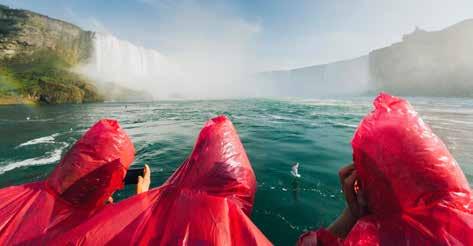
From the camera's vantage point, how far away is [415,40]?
7525cm

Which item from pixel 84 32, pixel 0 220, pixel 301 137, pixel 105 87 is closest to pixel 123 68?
pixel 105 87

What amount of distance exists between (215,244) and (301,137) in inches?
320

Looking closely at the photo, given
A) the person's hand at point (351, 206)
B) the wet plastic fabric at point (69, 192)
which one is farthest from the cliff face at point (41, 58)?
the person's hand at point (351, 206)

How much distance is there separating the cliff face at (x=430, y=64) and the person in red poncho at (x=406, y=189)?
208ft

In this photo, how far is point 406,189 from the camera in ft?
3.92

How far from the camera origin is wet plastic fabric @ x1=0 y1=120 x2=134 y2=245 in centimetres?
160

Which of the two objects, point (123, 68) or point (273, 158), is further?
point (123, 68)

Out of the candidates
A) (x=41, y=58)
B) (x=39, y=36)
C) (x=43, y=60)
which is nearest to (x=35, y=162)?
(x=43, y=60)

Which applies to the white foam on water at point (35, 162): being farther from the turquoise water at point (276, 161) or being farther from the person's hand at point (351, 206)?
the person's hand at point (351, 206)

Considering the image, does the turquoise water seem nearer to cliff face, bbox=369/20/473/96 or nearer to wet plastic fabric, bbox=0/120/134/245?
wet plastic fabric, bbox=0/120/134/245

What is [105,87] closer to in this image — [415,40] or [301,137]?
[301,137]

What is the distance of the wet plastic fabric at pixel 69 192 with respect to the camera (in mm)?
1600

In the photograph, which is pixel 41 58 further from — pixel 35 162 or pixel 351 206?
pixel 351 206

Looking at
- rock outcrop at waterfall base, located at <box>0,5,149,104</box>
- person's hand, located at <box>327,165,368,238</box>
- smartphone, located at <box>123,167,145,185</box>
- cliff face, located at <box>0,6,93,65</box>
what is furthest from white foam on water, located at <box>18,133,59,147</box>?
cliff face, located at <box>0,6,93,65</box>
